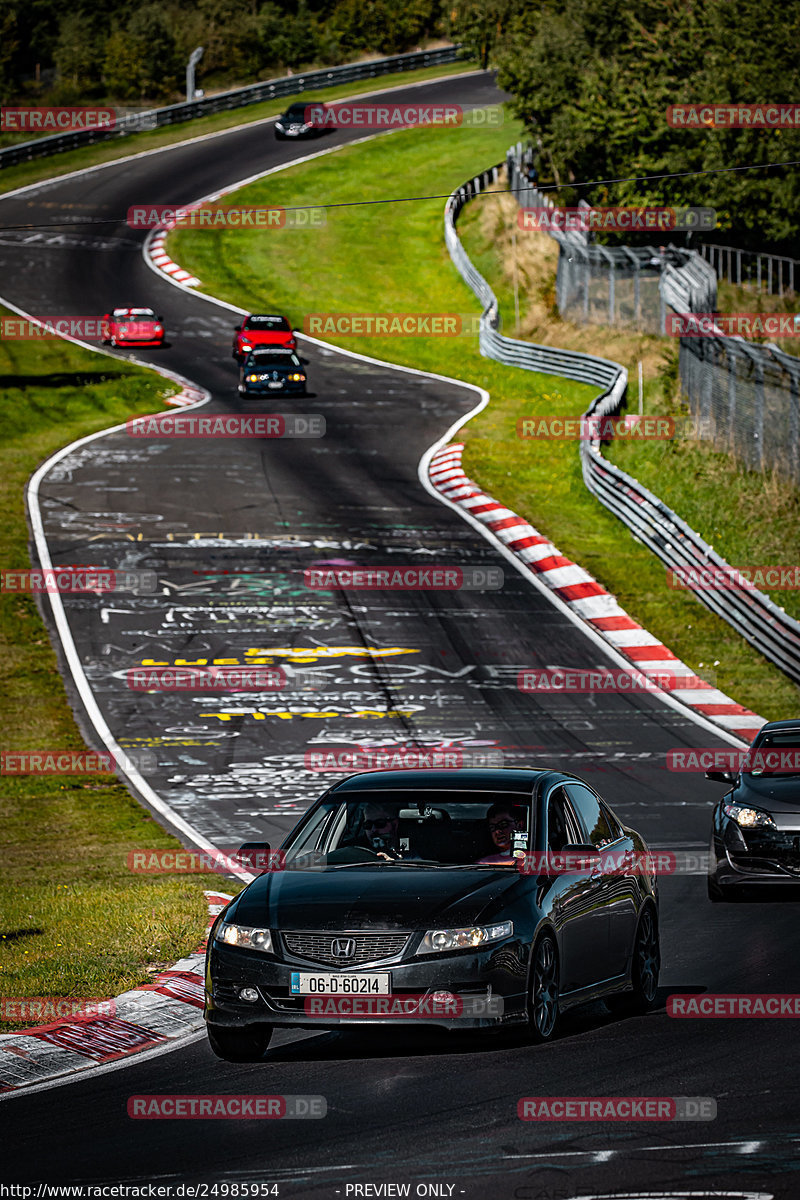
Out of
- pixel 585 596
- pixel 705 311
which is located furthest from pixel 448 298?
pixel 585 596

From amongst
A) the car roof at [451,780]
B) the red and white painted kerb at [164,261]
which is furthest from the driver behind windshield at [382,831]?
the red and white painted kerb at [164,261]

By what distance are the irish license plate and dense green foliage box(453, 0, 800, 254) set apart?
4388 cm

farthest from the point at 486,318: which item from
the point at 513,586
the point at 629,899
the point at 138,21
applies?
the point at 138,21

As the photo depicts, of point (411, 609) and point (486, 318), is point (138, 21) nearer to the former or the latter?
point (486, 318)

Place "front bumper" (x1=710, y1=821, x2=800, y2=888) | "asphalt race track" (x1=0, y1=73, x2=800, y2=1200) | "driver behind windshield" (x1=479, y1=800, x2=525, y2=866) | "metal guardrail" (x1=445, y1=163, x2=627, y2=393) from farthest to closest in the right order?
"metal guardrail" (x1=445, y1=163, x2=627, y2=393)
"front bumper" (x1=710, y1=821, x2=800, y2=888)
"driver behind windshield" (x1=479, y1=800, x2=525, y2=866)
"asphalt race track" (x1=0, y1=73, x2=800, y2=1200)

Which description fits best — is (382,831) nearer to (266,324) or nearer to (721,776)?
(721,776)

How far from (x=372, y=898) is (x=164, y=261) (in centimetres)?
5943

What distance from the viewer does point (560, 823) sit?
395 inches

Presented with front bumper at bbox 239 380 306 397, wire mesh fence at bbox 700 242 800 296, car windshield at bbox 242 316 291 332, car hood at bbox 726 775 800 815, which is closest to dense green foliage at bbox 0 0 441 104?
car windshield at bbox 242 316 291 332

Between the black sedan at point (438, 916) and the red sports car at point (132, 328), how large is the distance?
1713 inches

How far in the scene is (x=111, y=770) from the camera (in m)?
20.8

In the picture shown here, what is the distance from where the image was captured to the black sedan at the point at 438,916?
8.48m

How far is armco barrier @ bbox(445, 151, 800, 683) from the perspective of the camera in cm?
2597

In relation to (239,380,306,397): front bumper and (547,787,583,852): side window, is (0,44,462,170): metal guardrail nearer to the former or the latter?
(239,380,306,397): front bumper
